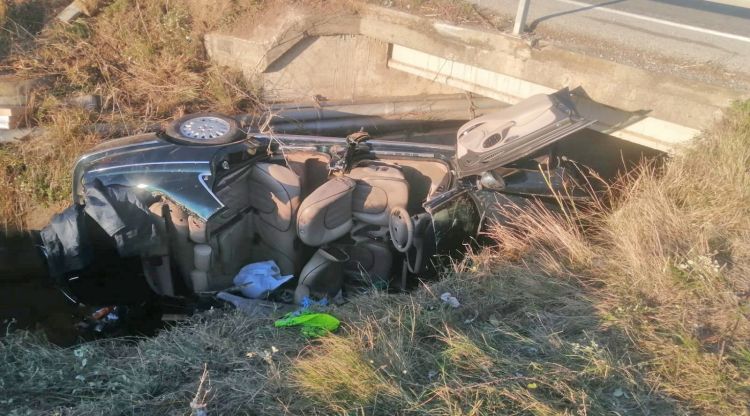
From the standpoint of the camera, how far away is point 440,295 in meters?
3.90

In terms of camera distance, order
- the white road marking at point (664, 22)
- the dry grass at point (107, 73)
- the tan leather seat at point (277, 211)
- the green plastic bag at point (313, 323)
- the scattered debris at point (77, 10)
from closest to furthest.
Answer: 1. the green plastic bag at point (313, 323)
2. the tan leather seat at point (277, 211)
3. the dry grass at point (107, 73)
4. the white road marking at point (664, 22)
5. the scattered debris at point (77, 10)

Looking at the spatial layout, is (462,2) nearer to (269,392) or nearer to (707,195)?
(707,195)

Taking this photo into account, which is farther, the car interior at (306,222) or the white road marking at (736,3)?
the white road marking at (736,3)

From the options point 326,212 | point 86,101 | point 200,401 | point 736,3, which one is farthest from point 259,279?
point 736,3

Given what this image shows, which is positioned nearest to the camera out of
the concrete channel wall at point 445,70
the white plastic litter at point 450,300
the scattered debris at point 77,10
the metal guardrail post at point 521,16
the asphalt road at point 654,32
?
the white plastic litter at point 450,300

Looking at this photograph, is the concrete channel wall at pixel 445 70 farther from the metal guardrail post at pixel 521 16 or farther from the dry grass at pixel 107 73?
the dry grass at pixel 107 73

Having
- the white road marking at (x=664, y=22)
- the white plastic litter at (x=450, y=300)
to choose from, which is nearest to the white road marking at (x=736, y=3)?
the white road marking at (x=664, y=22)

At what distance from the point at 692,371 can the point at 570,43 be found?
4.54 metres

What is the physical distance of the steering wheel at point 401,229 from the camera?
4.87 m

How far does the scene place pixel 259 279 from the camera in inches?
202

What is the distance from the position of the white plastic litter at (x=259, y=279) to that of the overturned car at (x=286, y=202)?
0.42 ft

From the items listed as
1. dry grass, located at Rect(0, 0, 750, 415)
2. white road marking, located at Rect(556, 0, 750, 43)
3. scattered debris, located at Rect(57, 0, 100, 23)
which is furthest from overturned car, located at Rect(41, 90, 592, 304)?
scattered debris, located at Rect(57, 0, 100, 23)

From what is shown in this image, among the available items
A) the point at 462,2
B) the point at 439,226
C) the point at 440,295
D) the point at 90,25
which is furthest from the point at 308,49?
the point at 440,295

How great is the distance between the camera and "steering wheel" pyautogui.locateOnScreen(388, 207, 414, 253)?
16.0 feet
